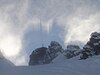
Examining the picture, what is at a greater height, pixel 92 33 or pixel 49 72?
pixel 92 33

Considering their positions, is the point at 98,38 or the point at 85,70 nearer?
the point at 85,70

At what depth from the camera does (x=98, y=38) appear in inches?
2491

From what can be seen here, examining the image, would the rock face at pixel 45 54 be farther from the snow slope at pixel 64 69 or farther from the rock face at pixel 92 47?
the snow slope at pixel 64 69

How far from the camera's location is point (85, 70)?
4338cm

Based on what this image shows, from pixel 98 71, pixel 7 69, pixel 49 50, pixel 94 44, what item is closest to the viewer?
pixel 98 71

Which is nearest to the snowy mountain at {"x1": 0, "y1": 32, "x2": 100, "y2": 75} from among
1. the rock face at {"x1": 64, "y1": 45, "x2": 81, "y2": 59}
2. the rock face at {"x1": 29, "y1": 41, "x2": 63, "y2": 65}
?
the rock face at {"x1": 64, "y1": 45, "x2": 81, "y2": 59}

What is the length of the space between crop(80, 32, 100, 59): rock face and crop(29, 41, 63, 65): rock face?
29.4 m

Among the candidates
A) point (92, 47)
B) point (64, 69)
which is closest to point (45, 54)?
point (92, 47)

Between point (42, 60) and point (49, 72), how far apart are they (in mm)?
51539

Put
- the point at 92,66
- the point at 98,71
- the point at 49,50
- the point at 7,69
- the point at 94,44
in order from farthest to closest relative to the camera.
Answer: the point at 49,50, the point at 94,44, the point at 7,69, the point at 92,66, the point at 98,71

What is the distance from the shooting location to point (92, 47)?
6250cm

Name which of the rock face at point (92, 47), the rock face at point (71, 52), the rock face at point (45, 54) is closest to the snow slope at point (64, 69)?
the rock face at point (92, 47)

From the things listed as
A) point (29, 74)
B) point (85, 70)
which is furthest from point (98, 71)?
point (29, 74)

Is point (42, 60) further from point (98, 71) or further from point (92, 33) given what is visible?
point (98, 71)
